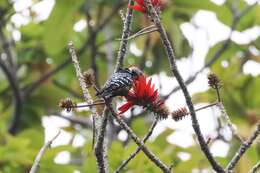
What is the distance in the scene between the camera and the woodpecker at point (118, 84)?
1.22 m

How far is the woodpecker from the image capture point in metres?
1.22

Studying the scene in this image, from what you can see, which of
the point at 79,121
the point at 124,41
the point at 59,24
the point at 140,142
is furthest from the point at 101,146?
the point at 79,121

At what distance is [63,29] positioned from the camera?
3.22 m

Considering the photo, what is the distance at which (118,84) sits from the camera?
123 centimetres

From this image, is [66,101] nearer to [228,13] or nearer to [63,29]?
[63,29]

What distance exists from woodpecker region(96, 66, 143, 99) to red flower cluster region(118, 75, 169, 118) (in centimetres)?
1

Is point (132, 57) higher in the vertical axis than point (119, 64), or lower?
higher

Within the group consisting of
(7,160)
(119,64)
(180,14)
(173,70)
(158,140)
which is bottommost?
(173,70)

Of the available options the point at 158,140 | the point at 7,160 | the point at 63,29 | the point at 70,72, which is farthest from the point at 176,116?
the point at 70,72

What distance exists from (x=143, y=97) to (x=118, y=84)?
0.22 feet

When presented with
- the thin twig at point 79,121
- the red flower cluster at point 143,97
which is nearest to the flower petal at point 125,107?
the red flower cluster at point 143,97

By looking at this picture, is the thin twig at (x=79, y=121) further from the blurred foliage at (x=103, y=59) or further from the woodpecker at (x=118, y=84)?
the woodpecker at (x=118, y=84)

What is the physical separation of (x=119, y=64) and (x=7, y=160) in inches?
55.5

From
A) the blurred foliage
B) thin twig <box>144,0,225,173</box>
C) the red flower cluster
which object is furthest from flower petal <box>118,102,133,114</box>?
the blurred foliage
